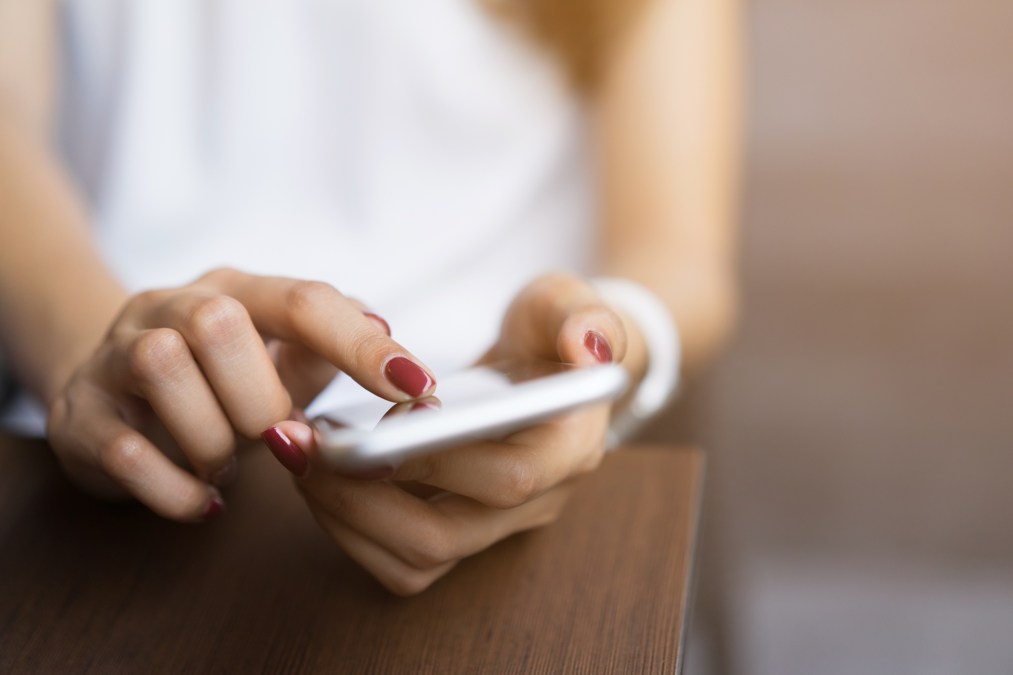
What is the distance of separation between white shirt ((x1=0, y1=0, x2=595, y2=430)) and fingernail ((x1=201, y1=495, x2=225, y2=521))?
0.29m

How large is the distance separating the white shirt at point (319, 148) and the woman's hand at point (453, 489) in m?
0.30

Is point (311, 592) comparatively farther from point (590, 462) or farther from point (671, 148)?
point (671, 148)

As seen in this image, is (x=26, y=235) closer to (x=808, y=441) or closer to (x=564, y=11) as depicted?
(x=564, y=11)

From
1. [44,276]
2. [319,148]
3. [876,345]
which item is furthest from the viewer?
[876,345]

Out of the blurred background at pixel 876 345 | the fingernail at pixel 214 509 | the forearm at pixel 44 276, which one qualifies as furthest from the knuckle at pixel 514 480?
the blurred background at pixel 876 345

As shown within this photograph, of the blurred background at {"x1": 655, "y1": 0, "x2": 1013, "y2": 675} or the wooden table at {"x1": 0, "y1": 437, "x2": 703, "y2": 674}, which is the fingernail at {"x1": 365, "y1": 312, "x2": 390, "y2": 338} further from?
the blurred background at {"x1": 655, "y1": 0, "x2": 1013, "y2": 675}

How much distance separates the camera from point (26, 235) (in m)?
0.53

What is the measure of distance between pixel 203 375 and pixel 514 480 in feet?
0.36

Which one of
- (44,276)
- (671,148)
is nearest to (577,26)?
(671,148)

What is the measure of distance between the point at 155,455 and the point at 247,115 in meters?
0.40

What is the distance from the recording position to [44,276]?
1.65ft

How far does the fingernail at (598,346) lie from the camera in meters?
0.30

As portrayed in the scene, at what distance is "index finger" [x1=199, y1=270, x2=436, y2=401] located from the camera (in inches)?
11.3

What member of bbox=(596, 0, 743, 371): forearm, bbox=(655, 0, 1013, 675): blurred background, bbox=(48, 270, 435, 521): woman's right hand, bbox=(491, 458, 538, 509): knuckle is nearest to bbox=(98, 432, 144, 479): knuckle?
bbox=(48, 270, 435, 521): woman's right hand
